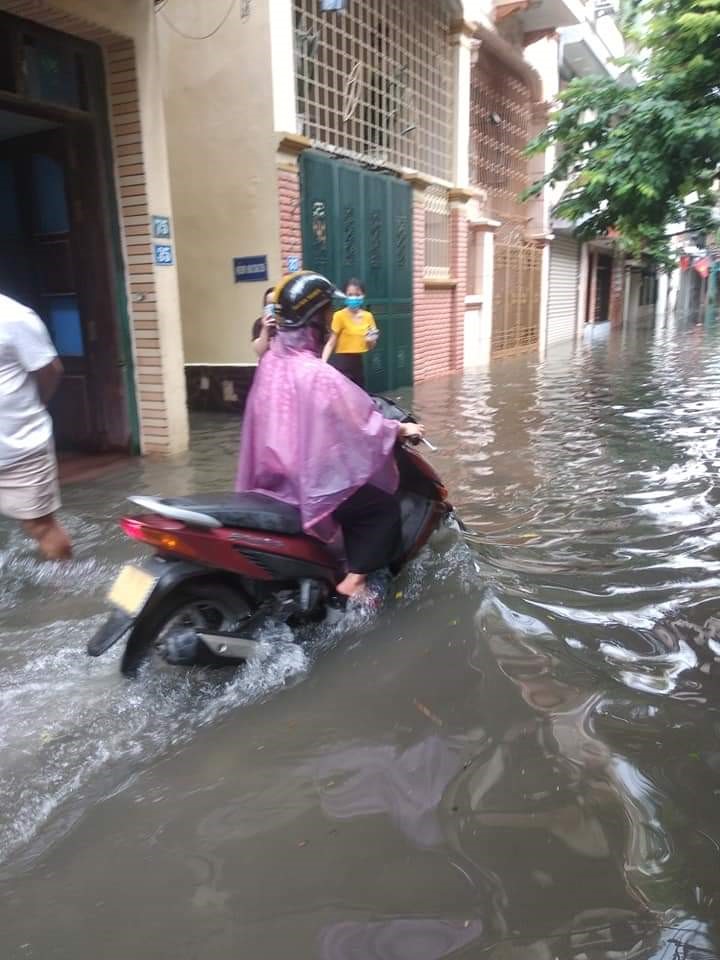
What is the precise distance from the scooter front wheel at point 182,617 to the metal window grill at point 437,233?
Result: 10196mm

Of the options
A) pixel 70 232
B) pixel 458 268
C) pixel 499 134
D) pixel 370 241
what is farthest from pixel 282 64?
pixel 499 134

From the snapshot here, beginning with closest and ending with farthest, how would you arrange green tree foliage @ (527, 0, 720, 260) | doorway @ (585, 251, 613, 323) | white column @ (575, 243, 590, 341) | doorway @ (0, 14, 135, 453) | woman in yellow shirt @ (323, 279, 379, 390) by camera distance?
doorway @ (0, 14, 135, 453) < woman in yellow shirt @ (323, 279, 379, 390) < green tree foliage @ (527, 0, 720, 260) < white column @ (575, 243, 590, 341) < doorway @ (585, 251, 613, 323)

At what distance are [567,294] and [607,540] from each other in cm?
1946

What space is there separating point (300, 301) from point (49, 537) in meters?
1.97

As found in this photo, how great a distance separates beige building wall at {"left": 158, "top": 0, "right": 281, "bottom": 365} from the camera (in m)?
8.05

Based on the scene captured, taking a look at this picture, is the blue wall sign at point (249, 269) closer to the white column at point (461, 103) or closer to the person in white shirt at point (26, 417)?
the person in white shirt at point (26, 417)

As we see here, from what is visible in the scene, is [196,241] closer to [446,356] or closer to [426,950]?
[446,356]

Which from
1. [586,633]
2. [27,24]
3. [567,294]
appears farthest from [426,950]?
[567,294]

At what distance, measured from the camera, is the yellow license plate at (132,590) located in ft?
8.84

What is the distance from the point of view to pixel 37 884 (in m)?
1.92

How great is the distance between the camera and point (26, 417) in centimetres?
364

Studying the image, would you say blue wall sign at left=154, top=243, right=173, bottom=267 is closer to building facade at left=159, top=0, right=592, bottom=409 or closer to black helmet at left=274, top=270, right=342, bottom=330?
building facade at left=159, top=0, right=592, bottom=409

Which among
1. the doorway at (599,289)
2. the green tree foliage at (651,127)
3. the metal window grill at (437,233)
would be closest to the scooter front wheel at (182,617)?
the green tree foliage at (651,127)

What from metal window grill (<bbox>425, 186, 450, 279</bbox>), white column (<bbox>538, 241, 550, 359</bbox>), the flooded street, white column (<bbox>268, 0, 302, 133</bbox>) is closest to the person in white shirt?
the flooded street
